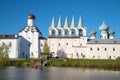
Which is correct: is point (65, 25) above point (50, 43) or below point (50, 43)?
above

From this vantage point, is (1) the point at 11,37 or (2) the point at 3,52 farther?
(1) the point at 11,37

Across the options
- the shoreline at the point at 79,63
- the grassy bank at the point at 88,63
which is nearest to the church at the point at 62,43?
the shoreline at the point at 79,63

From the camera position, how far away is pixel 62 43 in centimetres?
7888

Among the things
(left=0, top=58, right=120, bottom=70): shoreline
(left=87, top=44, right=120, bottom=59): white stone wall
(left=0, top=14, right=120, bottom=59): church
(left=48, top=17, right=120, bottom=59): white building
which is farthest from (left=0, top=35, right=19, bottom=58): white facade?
(left=87, top=44, right=120, bottom=59): white stone wall

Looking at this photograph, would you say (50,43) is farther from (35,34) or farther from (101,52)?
(101,52)

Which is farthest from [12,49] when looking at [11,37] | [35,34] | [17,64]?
[17,64]

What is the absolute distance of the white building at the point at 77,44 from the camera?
76250 mm

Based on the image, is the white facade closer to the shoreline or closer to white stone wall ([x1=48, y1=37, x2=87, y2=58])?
white stone wall ([x1=48, y1=37, x2=87, y2=58])

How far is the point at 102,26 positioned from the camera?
84.6 meters

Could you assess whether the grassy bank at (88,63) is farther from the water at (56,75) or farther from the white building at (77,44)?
the white building at (77,44)

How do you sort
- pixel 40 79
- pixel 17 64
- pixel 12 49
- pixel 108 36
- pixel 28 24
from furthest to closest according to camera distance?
pixel 108 36 → pixel 28 24 → pixel 12 49 → pixel 17 64 → pixel 40 79

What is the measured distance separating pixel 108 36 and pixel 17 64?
34862 mm

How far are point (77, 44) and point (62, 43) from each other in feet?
13.3

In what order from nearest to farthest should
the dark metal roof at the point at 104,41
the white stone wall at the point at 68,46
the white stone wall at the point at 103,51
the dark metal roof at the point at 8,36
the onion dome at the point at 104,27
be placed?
the dark metal roof at the point at 8,36
the white stone wall at the point at 103,51
the dark metal roof at the point at 104,41
the white stone wall at the point at 68,46
the onion dome at the point at 104,27
